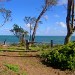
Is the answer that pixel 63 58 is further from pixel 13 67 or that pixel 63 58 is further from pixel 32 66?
pixel 13 67

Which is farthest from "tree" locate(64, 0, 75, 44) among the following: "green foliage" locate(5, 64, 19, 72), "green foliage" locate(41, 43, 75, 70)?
"green foliage" locate(5, 64, 19, 72)

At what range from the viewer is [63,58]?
17594 mm

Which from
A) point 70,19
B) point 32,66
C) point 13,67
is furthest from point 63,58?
point 70,19

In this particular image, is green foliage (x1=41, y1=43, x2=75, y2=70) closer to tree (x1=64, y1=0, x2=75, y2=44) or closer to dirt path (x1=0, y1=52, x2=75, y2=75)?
dirt path (x1=0, y1=52, x2=75, y2=75)

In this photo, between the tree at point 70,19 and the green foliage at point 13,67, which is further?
the tree at point 70,19

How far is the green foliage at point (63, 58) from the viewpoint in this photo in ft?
56.7

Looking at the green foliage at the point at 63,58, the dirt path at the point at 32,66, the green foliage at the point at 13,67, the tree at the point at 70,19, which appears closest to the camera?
the green foliage at the point at 13,67

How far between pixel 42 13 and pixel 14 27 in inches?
182

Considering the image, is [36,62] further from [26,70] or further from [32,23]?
[32,23]

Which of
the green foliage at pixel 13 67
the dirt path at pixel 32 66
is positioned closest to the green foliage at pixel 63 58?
the dirt path at pixel 32 66

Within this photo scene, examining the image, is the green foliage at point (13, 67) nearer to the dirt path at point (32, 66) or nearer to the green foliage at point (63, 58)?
the dirt path at point (32, 66)

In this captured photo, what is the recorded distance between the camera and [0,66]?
48.6 feet

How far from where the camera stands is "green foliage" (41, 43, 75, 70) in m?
17.3

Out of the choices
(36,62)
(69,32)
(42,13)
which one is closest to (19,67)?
(36,62)
